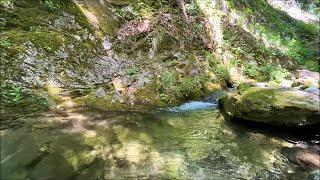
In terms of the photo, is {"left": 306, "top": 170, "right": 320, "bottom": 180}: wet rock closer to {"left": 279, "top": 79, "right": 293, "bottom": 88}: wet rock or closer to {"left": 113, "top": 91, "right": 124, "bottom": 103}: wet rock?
{"left": 113, "top": 91, "right": 124, "bottom": 103}: wet rock

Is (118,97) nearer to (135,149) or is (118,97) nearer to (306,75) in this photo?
(135,149)

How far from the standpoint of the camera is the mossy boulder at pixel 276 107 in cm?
711

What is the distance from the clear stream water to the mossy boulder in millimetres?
346

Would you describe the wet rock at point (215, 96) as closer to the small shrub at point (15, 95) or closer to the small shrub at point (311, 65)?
the small shrub at point (15, 95)

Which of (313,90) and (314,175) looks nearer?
(314,175)

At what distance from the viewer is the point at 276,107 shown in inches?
285

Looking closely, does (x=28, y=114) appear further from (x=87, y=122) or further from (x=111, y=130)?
(x=111, y=130)

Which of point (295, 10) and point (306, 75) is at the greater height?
point (295, 10)

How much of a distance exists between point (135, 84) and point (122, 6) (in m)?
2.85

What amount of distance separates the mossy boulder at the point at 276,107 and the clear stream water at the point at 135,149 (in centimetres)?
35

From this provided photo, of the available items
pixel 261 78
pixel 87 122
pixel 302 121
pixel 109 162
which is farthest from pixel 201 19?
pixel 109 162

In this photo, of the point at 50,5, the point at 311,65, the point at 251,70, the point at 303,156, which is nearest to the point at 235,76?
the point at 251,70

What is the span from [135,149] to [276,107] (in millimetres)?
3051

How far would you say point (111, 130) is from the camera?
632cm
